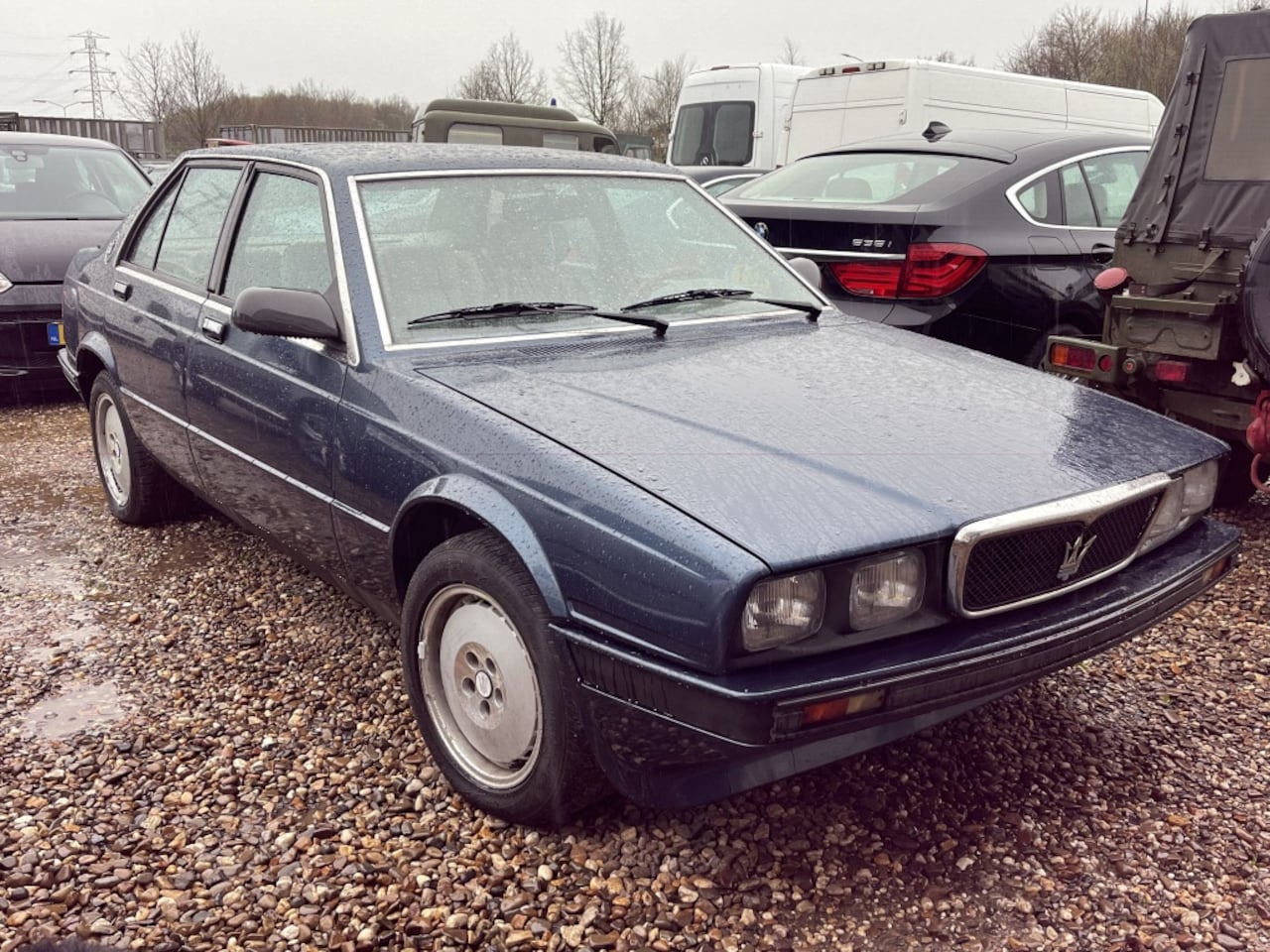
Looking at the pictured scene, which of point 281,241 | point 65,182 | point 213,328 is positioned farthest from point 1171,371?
point 65,182

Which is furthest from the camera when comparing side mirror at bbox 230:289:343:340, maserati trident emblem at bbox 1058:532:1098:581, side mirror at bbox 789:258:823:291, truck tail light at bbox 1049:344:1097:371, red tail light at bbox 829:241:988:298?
red tail light at bbox 829:241:988:298

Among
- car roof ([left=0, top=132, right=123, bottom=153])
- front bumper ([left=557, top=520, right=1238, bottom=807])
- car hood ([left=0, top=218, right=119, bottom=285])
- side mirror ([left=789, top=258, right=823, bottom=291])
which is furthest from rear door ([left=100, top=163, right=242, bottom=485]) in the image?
car roof ([left=0, top=132, right=123, bottom=153])

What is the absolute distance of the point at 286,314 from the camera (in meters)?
2.98

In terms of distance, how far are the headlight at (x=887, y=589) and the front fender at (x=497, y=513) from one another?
60cm

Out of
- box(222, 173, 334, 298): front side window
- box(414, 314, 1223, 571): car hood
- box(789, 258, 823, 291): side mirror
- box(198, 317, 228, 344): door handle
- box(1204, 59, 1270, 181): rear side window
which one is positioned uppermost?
box(1204, 59, 1270, 181): rear side window

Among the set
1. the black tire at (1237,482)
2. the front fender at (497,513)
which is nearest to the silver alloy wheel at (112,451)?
the front fender at (497,513)

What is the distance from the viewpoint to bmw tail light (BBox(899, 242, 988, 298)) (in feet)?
17.2

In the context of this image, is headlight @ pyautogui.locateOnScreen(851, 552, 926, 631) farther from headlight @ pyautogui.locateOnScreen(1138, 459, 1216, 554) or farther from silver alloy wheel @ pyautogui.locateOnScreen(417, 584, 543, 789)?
headlight @ pyautogui.locateOnScreen(1138, 459, 1216, 554)

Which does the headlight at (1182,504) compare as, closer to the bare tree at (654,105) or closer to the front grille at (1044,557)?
the front grille at (1044,557)

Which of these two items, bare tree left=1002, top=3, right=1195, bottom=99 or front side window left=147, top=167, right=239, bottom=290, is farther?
bare tree left=1002, top=3, right=1195, bottom=99

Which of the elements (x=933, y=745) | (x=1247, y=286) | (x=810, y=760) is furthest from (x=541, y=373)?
(x=1247, y=286)

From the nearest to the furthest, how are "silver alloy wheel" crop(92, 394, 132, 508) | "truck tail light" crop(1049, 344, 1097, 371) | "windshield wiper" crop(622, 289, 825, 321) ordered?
"windshield wiper" crop(622, 289, 825, 321), "silver alloy wheel" crop(92, 394, 132, 508), "truck tail light" crop(1049, 344, 1097, 371)

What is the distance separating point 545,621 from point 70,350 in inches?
148

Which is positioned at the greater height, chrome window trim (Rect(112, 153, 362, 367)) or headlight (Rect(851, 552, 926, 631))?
chrome window trim (Rect(112, 153, 362, 367))
